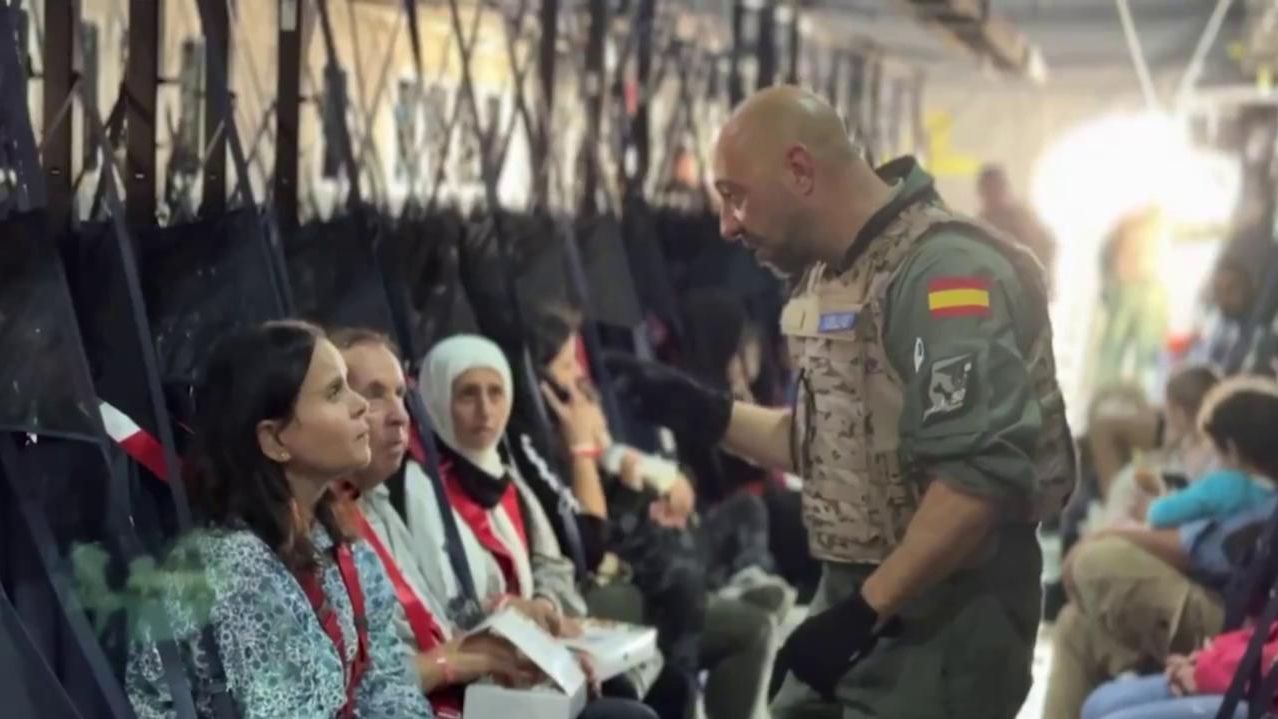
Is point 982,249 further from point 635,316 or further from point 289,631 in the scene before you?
point 635,316

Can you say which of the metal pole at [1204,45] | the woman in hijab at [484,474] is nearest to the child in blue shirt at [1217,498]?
the woman in hijab at [484,474]

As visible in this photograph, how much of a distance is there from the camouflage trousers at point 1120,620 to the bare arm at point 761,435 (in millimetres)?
1186

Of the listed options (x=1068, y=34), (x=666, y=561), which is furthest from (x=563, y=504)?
(x=1068, y=34)

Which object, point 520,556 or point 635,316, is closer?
point 520,556

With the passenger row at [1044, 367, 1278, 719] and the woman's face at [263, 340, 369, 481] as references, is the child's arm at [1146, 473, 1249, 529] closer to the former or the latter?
the passenger row at [1044, 367, 1278, 719]

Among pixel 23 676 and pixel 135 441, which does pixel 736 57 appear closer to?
pixel 135 441

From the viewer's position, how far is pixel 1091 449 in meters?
5.75

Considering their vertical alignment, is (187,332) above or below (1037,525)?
above

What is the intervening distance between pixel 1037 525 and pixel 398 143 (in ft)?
7.21

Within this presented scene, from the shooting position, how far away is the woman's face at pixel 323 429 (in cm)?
231

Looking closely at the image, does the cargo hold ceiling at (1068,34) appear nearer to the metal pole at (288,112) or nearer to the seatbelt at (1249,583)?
the seatbelt at (1249,583)

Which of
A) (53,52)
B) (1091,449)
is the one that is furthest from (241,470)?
(1091,449)

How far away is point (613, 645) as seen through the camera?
309 centimetres

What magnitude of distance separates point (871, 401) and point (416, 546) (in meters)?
1.03
